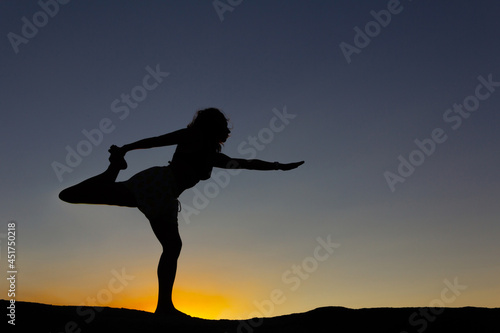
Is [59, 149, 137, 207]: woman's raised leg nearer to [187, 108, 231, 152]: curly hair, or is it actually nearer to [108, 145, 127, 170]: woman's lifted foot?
[108, 145, 127, 170]: woman's lifted foot

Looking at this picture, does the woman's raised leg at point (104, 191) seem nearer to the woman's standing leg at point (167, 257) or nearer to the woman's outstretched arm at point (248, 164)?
the woman's standing leg at point (167, 257)

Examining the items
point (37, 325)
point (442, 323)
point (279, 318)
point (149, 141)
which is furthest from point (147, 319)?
point (442, 323)

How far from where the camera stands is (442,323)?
534 cm

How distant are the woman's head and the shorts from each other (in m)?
0.61

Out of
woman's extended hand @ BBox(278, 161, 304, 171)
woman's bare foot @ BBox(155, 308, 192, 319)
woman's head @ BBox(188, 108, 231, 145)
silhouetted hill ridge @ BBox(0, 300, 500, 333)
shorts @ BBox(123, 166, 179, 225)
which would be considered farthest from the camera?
woman's extended hand @ BBox(278, 161, 304, 171)

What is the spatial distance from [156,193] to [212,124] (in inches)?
40.3

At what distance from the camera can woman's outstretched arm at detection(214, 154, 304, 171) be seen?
6258mm

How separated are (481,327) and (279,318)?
205 cm

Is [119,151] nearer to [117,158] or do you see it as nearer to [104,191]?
[117,158]

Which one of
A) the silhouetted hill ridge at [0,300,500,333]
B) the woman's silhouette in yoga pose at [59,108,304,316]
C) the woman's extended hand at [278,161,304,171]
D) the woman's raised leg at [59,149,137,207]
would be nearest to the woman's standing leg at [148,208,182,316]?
the woman's silhouette in yoga pose at [59,108,304,316]

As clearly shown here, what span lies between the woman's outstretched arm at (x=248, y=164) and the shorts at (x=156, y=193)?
2.03 feet

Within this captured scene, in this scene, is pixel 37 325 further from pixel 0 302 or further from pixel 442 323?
pixel 442 323

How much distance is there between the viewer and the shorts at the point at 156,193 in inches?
231

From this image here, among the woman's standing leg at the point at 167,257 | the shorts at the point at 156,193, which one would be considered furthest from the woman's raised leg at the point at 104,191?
the woman's standing leg at the point at 167,257
